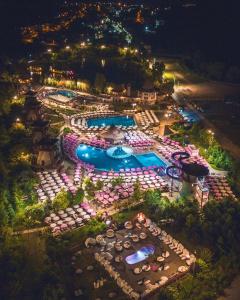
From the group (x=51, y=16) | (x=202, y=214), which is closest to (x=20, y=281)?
(x=202, y=214)

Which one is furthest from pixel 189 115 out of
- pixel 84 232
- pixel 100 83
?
pixel 84 232

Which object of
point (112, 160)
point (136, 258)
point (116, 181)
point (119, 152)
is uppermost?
point (119, 152)

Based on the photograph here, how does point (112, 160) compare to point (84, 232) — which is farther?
point (112, 160)

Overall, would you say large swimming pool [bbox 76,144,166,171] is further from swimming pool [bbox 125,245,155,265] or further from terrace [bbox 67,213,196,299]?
swimming pool [bbox 125,245,155,265]

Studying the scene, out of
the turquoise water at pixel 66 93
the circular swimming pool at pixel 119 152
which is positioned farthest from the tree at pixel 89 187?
the turquoise water at pixel 66 93

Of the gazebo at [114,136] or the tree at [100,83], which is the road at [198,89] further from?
the gazebo at [114,136]

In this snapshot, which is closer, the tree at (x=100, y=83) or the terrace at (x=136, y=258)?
the terrace at (x=136, y=258)

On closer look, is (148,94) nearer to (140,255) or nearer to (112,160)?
(112,160)
